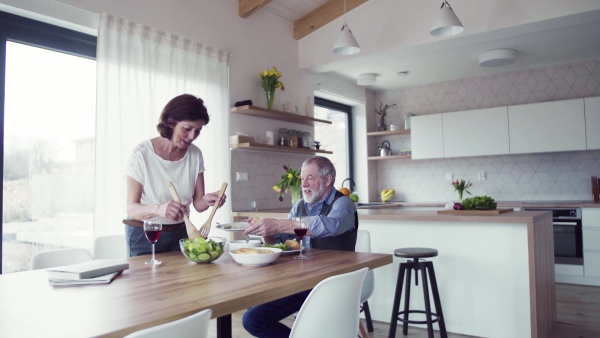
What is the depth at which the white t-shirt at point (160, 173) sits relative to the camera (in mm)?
2145

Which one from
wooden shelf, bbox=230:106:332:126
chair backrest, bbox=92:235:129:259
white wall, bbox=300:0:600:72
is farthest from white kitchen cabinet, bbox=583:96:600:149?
chair backrest, bbox=92:235:129:259

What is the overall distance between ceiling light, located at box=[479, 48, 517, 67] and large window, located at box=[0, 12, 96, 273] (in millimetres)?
3683

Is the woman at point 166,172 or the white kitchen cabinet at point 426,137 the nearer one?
the woman at point 166,172

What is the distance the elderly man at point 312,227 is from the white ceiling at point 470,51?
7.93 feet

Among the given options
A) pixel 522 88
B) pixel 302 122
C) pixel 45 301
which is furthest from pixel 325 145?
pixel 45 301

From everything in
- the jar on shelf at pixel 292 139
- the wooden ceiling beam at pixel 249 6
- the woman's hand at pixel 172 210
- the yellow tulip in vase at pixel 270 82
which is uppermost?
the wooden ceiling beam at pixel 249 6

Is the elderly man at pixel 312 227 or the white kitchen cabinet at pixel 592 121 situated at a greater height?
the white kitchen cabinet at pixel 592 121

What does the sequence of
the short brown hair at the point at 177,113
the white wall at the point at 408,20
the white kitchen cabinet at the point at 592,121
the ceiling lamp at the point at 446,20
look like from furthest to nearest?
the white kitchen cabinet at the point at 592,121 < the white wall at the point at 408,20 < the ceiling lamp at the point at 446,20 < the short brown hair at the point at 177,113

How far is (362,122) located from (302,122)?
64.9 inches

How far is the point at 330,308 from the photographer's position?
1.42 metres

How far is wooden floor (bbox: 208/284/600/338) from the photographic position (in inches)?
128

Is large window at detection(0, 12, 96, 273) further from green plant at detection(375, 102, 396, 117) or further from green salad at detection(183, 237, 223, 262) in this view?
green plant at detection(375, 102, 396, 117)

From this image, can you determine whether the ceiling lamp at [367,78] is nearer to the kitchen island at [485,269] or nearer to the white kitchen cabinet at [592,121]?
the white kitchen cabinet at [592,121]

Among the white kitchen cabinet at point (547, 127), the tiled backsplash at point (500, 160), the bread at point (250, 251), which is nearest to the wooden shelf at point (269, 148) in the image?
the tiled backsplash at point (500, 160)
